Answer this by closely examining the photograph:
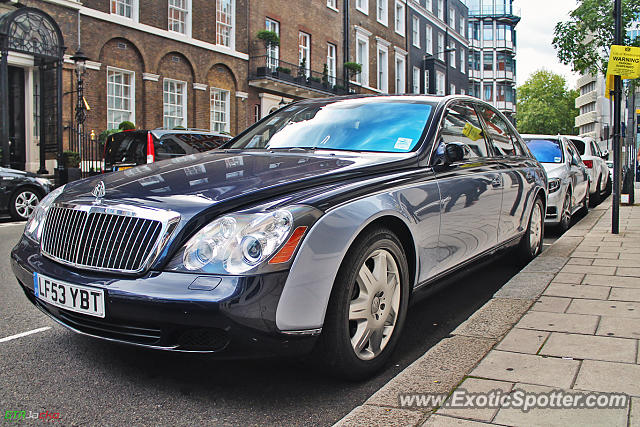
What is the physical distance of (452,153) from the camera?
3766 millimetres

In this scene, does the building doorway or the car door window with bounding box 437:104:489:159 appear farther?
the building doorway

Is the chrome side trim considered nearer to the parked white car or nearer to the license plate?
the license plate

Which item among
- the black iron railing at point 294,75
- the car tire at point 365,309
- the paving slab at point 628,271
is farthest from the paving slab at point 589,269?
the black iron railing at point 294,75

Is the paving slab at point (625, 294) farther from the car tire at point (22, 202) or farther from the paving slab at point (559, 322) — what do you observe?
the car tire at point (22, 202)

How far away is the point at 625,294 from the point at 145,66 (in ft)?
59.2

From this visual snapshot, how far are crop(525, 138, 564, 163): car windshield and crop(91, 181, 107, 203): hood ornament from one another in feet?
24.9

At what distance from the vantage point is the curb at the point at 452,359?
2.30 metres

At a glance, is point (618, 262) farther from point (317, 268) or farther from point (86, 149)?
point (86, 149)

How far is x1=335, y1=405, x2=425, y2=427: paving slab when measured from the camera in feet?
7.32

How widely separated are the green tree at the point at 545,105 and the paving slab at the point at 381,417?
8250 centimetres

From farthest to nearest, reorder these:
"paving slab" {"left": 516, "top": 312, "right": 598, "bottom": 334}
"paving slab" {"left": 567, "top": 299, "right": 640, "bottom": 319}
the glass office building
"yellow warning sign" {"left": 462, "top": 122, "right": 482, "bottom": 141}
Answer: the glass office building < "yellow warning sign" {"left": 462, "top": 122, "right": 482, "bottom": 141} < "paving slab" {"left": 567, "top": 299, "right": 640, "bottom": 319} < "paving slab" {"left": 516, "top": 312, "right": 598, "bottom": 334}

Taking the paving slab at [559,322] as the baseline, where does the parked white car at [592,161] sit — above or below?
above

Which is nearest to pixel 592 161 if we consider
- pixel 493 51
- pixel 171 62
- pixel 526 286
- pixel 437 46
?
pixel 526 286

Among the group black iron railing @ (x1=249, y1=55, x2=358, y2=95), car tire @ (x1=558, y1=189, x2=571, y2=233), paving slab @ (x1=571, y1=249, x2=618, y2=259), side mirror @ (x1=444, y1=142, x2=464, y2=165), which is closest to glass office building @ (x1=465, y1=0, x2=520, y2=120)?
black iron railing @ (x1=249, y1=55, x2=358, y2=95)
